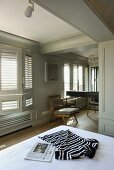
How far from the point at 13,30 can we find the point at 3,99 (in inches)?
63.0

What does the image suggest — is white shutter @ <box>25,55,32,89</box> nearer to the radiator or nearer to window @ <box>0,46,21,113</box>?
window @ <box>0,46,21,113</box>

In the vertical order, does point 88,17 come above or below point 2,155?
above

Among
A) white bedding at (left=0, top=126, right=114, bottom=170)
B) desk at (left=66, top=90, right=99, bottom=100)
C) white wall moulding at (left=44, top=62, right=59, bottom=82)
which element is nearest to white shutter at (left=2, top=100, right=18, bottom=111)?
white wall moulding at (left=44, top=62, right=59, bottom=82)

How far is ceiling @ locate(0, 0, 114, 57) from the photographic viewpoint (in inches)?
68.8

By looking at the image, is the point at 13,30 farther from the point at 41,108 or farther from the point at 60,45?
the point at 41,108

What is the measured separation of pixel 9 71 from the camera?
12.0 ft

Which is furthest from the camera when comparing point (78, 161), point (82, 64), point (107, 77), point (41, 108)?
point (82, 64)

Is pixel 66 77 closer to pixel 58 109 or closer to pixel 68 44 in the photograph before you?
pixel 58 109

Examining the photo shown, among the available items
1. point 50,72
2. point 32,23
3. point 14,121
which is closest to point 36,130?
point 14,121

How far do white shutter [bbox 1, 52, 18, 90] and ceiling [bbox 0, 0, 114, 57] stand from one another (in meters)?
0.57

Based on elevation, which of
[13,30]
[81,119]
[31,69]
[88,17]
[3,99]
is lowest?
[81,119]

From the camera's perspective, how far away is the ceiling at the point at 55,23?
5.74 ft

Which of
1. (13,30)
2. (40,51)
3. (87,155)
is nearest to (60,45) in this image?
(40,51)

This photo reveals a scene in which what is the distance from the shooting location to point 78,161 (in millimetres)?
1386
